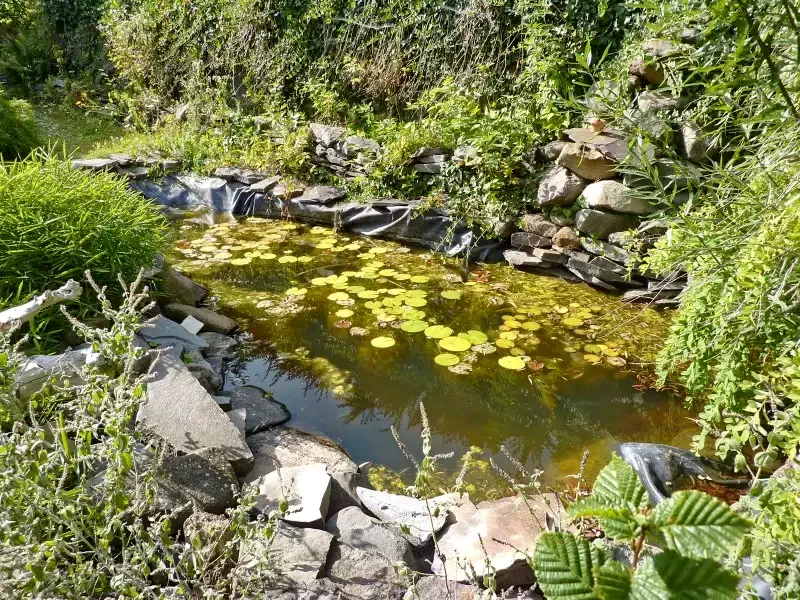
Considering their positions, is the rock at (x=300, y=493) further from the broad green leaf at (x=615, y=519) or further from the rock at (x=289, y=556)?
the broad green leaf at (x=615, y=519)

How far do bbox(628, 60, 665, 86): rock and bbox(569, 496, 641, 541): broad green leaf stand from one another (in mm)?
4062

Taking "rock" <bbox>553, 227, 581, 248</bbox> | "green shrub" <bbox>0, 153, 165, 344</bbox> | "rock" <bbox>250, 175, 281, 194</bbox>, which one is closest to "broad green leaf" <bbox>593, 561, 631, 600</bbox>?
"green shrub" <bbox>0, 153, 165, 344</bbox>

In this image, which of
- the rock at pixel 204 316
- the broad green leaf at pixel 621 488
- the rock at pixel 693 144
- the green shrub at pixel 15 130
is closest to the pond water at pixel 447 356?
the rock at pixel 204 316

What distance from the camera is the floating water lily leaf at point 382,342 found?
341cm

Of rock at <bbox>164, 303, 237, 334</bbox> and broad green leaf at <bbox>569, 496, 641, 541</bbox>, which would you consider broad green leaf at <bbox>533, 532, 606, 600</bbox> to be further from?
rock at <bbox>164, 303, 237, 334</bbox>

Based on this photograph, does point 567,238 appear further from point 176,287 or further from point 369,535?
point 369,535

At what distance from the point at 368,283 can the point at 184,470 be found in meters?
2.72

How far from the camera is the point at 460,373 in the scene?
124 inches

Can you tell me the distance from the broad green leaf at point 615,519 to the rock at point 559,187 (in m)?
4.01

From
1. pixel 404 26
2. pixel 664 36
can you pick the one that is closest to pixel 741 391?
pixel 664 36

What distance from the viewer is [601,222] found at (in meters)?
4.10

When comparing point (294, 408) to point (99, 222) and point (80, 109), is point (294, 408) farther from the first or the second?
point (80, 109)

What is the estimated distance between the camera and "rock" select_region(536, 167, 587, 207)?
166 inches

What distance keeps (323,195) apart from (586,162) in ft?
9.28
